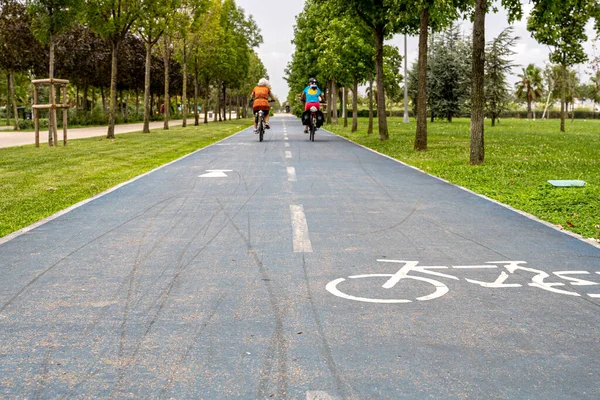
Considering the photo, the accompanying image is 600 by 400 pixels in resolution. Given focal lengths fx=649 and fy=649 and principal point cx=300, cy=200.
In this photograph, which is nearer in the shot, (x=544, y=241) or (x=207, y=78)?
(x=544, y=241)

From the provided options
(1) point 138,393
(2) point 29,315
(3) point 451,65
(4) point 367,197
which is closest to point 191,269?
(2) point 29,315

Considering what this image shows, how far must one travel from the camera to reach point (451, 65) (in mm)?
57312

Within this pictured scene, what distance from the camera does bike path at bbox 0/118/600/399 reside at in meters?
3.62

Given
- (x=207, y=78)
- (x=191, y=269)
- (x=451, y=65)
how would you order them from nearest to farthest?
(x=191, y=269) → (x=451, y=65) → (x=207, y=78)

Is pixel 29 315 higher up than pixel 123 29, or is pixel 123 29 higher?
pixel 123 29

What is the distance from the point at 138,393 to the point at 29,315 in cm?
175

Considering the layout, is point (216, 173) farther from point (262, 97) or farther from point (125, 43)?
point (125, 43)

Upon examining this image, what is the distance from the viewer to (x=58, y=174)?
1472 centimetres

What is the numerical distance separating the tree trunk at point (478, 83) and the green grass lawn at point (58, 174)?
27.2 ft

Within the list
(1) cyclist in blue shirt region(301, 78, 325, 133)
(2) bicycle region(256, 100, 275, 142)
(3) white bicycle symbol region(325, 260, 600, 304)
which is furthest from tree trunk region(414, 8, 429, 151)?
(3) white bicycle symbol region(325, 260, 600, 304)

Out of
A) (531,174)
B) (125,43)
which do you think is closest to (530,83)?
(125,43)

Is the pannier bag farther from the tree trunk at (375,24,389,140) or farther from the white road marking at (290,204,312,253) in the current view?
the white road marking at (290,204,312,253)

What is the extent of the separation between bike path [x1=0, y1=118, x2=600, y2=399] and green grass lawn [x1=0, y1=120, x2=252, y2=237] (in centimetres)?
112

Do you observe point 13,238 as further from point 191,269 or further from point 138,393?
point 138,393
